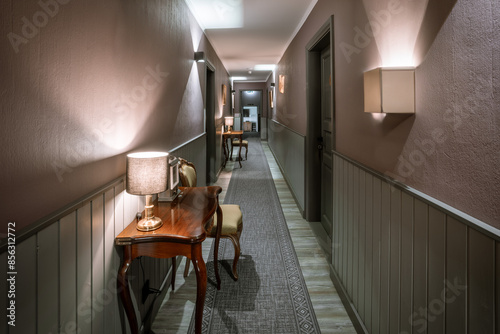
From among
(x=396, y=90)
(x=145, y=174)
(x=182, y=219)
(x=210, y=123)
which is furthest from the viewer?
(x=210, y=123)

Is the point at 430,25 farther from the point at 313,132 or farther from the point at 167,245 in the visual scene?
the point at 313,132

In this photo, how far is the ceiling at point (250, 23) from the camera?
3418 millimetres

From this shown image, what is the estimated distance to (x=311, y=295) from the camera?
2.27 metres

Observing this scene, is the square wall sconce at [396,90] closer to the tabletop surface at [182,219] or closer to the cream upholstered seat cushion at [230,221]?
the tabletop surface at [182,219]

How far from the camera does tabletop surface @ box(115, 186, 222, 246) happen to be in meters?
1.48

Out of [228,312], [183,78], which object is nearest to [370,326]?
[228,312]

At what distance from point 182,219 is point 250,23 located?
3311mm

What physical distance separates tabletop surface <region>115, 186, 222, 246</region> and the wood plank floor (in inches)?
29.1

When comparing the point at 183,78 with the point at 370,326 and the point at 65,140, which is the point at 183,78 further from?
the point at 370,326

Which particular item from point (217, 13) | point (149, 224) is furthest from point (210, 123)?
point (149, 224)

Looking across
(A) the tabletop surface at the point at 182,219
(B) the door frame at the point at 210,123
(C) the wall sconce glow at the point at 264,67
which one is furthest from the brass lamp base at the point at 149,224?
(C) the wall sconce glow at the point at 264,67

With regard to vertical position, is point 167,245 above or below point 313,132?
below

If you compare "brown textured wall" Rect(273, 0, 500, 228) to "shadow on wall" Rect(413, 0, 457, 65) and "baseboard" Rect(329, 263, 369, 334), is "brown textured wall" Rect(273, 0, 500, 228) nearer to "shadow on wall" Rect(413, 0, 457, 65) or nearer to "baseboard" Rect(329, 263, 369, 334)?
"shadow on wall" Rect(413, 0, 457, 65)

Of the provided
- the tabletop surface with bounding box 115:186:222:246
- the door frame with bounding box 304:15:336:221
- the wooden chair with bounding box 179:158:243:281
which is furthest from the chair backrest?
the door frame with bounding box 304:15:336:221
